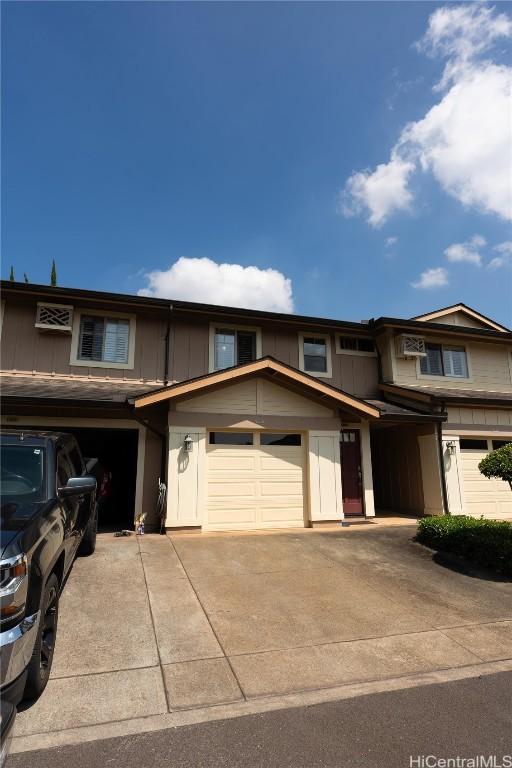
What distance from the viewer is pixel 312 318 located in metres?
12.6

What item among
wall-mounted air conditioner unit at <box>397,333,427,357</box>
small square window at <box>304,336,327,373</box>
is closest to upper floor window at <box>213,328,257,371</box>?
small square window at <box>304,336,327,373</box>

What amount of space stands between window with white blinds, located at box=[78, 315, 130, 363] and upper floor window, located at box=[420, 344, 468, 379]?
8959mm

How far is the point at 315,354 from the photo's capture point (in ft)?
42.7

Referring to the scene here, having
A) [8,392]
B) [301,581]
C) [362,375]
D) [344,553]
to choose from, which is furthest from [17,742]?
[362,375]

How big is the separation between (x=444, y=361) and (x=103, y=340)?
10416 millimetres

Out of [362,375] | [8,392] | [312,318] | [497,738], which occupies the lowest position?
[497,738]

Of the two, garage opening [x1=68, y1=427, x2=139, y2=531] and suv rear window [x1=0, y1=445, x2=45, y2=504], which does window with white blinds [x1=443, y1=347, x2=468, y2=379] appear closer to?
garage opening [x1=68, y1=427, x2=139, y2=531]

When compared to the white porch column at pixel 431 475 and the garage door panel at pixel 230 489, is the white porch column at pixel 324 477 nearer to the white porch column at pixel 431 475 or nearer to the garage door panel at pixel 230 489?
the garage door panel at pixel 230 489

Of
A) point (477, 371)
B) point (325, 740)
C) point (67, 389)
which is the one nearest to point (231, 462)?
point (67, 389)

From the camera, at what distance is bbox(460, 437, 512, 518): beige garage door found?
38.9 feet

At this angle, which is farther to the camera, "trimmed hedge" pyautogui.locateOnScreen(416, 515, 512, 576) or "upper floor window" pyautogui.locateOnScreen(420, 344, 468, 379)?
"upper floor window" pyautogui.locateOnScreen(420, 344, 468, 379)

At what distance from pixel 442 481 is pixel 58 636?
32.8 ft

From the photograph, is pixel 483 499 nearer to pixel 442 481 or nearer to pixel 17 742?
pixel 442 481

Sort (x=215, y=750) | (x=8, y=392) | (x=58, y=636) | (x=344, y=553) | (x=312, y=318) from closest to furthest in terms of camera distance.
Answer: (x=215, y=750) → (x=58, y=636) → (x=344, y=553) → (x=8, y=392) → (x=312, y=318)
